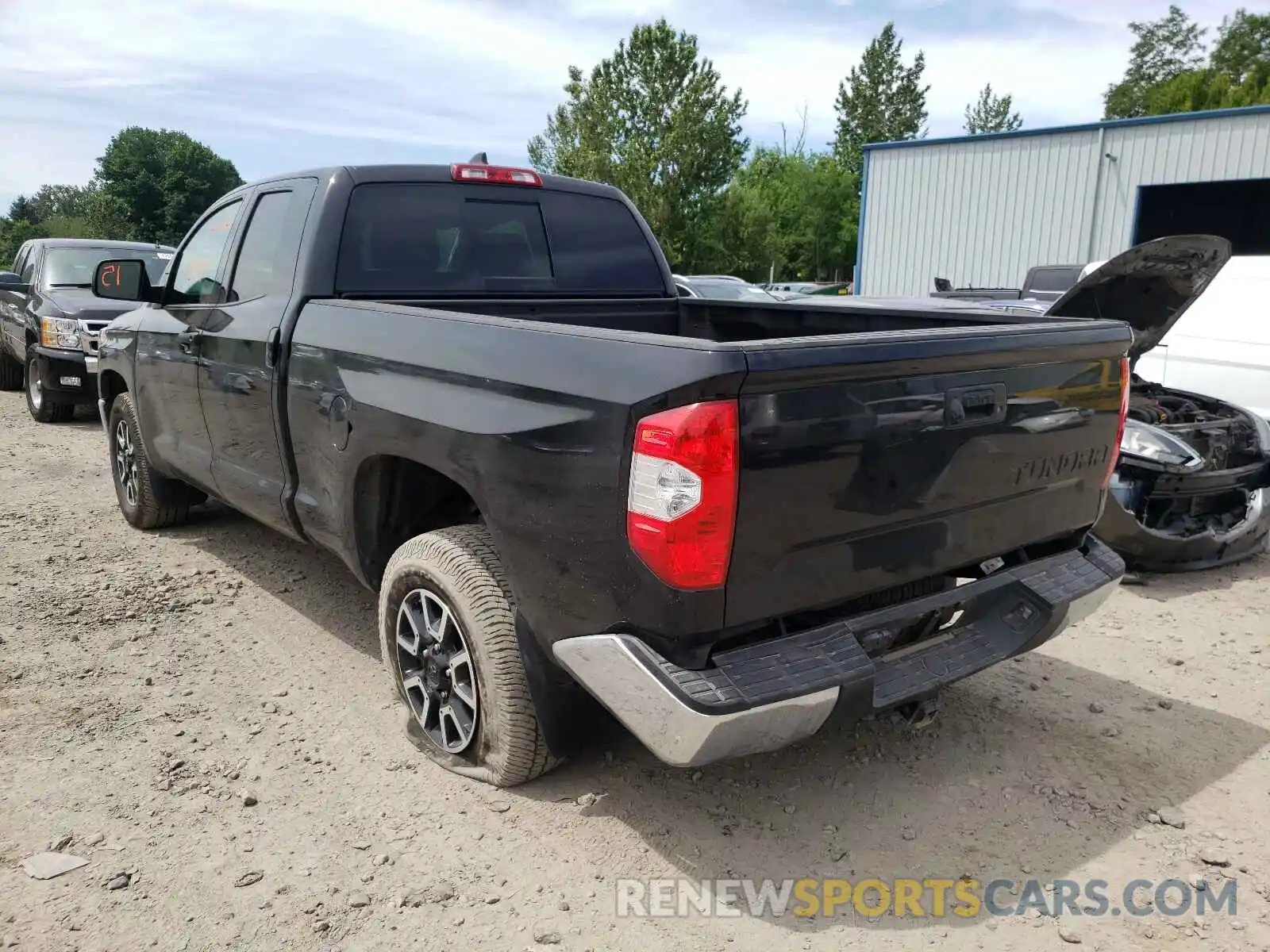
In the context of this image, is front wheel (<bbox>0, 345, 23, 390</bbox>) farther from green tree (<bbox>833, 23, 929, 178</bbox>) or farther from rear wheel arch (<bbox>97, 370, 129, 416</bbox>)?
green tree (<bbox>833, 23, 929, 178</bbox>)

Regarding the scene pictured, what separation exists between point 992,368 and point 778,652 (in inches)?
41.0

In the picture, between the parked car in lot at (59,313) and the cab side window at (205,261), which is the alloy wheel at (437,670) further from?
the parked car in lot at (59,313)

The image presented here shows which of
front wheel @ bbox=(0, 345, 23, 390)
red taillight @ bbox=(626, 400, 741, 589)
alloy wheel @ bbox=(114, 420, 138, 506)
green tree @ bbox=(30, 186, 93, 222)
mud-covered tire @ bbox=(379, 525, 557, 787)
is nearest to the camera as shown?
red taillight @ bbox=(626, 400, 741, 589)

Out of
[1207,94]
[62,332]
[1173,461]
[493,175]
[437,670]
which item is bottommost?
[437,670]

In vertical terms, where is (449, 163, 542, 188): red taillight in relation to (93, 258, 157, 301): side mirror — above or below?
above

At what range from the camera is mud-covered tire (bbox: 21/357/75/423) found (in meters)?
10.1

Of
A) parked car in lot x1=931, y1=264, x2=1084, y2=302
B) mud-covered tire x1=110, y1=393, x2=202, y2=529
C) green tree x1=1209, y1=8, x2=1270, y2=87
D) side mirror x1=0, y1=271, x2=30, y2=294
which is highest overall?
green tree x1=1209, y1=8, x2=1270, y2=87

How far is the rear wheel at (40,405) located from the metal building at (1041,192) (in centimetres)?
1868

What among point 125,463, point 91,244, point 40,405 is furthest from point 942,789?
point 91,244

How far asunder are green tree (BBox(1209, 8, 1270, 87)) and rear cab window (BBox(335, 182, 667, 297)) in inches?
2574

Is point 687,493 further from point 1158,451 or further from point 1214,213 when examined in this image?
point 1214,213

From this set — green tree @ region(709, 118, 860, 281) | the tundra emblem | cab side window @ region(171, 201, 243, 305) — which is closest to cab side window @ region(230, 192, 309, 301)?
cab side window @ region(171, 201, 243, 305)

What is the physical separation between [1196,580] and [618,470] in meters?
4.39

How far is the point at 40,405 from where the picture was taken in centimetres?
1025
